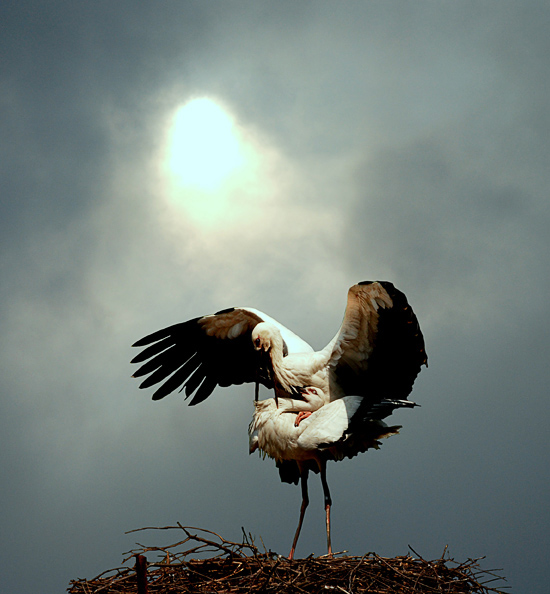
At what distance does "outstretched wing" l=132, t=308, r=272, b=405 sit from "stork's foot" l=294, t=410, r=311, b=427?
3.92 feet

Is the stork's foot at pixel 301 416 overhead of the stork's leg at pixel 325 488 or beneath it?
overhead

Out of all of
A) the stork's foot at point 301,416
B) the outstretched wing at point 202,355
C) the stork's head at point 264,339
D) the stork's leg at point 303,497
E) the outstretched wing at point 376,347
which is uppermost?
the outstretched wing at point 202,355

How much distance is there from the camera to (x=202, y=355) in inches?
246

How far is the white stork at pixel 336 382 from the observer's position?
15.4 feet

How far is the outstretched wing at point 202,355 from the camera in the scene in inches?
239

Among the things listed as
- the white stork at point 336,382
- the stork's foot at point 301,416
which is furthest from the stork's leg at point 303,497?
the stork's foot at point 301,416

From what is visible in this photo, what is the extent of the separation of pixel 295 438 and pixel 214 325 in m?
1.70

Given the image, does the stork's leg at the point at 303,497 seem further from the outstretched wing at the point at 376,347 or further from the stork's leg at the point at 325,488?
the outstretched wing at the point at 376,347

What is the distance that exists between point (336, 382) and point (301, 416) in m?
0.48

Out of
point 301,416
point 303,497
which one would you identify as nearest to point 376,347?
point 301,416

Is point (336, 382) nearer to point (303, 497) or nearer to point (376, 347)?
point (376, 347)

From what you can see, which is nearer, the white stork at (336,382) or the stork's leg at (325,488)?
A: the white stork at (336,382)

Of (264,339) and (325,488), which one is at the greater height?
(264,339)

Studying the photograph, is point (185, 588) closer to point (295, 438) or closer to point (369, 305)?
point (295, 438)
